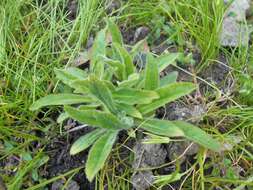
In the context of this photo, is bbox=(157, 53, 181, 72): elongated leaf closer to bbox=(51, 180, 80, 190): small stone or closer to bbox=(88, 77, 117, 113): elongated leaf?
bbox=(88, 77, 117, 113): elongated leaf

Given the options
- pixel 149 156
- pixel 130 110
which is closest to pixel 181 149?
pixel 149 156

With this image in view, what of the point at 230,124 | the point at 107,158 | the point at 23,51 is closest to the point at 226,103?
the point at 230,124

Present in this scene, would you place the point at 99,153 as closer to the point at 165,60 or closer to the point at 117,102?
the point at 117,102

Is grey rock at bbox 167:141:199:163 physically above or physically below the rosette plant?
below

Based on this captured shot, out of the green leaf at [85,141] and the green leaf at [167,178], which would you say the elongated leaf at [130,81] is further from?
the green leaf at [167,178]

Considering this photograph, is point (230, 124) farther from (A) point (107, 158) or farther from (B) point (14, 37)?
(B) point (14, 37)

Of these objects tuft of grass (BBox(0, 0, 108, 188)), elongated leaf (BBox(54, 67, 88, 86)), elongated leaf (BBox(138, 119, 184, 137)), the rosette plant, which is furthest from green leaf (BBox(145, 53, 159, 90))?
tuft of grass (BBox(0, 0, 108, 188))
